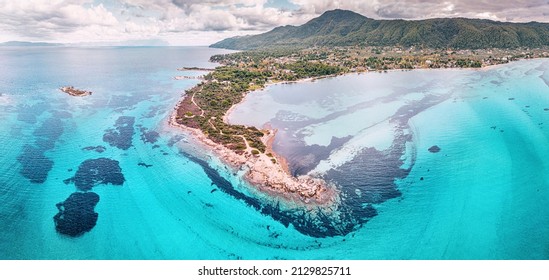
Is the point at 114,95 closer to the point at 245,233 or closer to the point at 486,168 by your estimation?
the point at 245,233

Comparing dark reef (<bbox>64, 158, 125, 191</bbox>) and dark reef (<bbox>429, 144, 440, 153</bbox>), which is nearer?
dark reef (<bbox>64, 158, 125, 191</bbox>)

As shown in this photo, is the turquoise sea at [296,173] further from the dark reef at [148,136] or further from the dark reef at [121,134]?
the dark reef at [148,136]

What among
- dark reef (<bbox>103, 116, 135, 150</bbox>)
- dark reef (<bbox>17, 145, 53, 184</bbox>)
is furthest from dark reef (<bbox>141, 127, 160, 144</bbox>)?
dark reef (<bbox>17, 145, 53, 184</bbox>)

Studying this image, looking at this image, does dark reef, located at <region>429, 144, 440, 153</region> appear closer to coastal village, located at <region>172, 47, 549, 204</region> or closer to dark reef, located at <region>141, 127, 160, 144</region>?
coastal village, located at <region>172, 47, 549, 204</region>

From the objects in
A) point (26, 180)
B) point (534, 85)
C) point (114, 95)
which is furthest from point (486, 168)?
point (114, 95)

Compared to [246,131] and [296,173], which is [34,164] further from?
[296,173]

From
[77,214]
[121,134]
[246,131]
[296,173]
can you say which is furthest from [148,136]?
[296,173]

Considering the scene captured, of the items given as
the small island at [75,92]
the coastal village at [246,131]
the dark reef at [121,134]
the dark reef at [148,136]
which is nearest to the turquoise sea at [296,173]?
the dark reef at [121,134]
